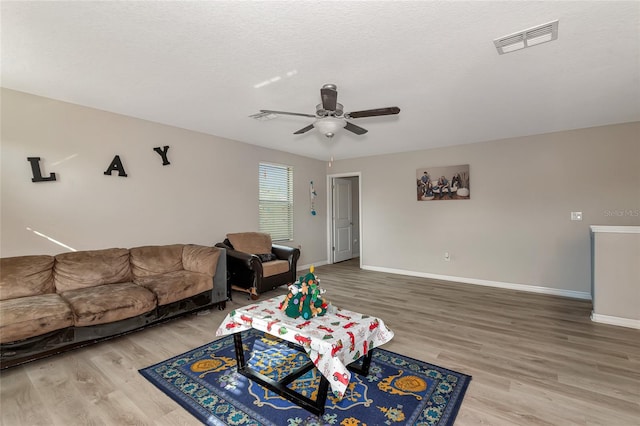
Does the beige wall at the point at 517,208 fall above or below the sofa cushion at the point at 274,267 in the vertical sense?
above

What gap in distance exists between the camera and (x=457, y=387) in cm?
217

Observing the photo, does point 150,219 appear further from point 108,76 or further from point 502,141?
point 502,141

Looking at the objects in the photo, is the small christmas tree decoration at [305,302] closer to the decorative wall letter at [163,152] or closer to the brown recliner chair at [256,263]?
the brown recliner chair at [256,263]

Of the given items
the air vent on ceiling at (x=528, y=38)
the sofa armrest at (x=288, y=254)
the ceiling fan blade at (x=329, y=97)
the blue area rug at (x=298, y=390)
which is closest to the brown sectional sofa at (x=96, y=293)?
the blue area rug at (x=298, y=390)

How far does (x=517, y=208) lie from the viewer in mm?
4852

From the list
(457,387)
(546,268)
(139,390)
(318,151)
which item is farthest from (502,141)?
(139,390)

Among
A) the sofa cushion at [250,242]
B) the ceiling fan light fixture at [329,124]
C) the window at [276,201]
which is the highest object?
the ceiling fan light fixture at [329,124]

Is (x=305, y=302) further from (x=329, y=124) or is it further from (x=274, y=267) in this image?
(x=274, y=267)

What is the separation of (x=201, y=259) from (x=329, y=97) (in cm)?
262

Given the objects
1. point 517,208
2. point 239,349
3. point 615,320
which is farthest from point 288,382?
point 517,208

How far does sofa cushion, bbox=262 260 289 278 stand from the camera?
14.3 ft

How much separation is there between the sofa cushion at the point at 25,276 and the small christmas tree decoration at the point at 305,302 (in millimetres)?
2568

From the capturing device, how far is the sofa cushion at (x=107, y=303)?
2.65m

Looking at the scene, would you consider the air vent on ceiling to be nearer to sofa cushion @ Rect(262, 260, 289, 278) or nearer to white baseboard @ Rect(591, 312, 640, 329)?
white baseboard @ Rect(591, 312, 640, 329)
